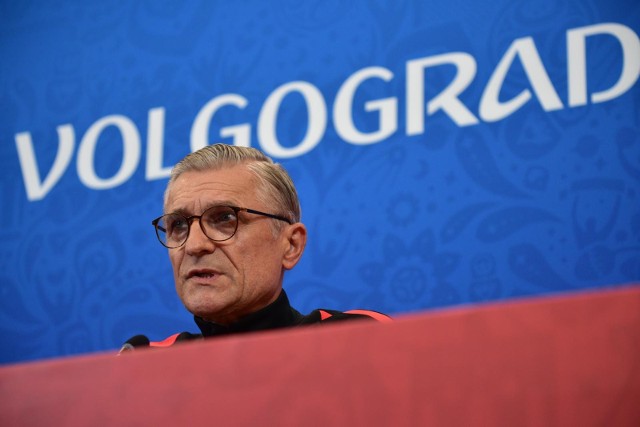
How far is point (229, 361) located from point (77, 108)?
2.13 m

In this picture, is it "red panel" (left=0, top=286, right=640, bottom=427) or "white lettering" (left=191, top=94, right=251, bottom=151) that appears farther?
"white lettering" (left=191, top=94, right=251, bottom=151)

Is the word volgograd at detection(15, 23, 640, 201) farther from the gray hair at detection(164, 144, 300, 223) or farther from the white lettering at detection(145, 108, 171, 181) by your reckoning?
the gray hair at detection(164, 144, 300, 223)

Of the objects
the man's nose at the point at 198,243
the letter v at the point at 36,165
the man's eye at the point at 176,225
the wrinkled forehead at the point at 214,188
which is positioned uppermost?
the letter v at the point at 36,165

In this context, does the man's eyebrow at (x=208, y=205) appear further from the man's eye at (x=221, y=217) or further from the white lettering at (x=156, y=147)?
the white lettering at (x=156, y=147)

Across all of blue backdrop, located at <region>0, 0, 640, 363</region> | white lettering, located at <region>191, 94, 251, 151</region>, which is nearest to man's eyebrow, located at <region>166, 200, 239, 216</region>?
blue backdrop, located at <region>0, 0, 640, 363</region>

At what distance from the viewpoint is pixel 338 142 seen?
2.01 metres

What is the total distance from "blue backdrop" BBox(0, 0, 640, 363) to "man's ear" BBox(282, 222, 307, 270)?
19.6 inches

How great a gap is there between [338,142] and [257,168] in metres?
0.64

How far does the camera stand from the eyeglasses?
1.32 metres

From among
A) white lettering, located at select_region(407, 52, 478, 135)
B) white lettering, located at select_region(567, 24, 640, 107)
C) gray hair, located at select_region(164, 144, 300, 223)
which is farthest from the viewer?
white lettering, located at select_region(407, 52, 478, 135)

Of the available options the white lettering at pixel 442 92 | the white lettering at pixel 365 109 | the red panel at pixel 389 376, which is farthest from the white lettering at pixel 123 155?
the red panel at pixel 389 376

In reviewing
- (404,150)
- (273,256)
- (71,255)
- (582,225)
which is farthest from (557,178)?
(71,255)

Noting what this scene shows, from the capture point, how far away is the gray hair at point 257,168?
139cm

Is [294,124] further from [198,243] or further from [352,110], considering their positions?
[198,243]
